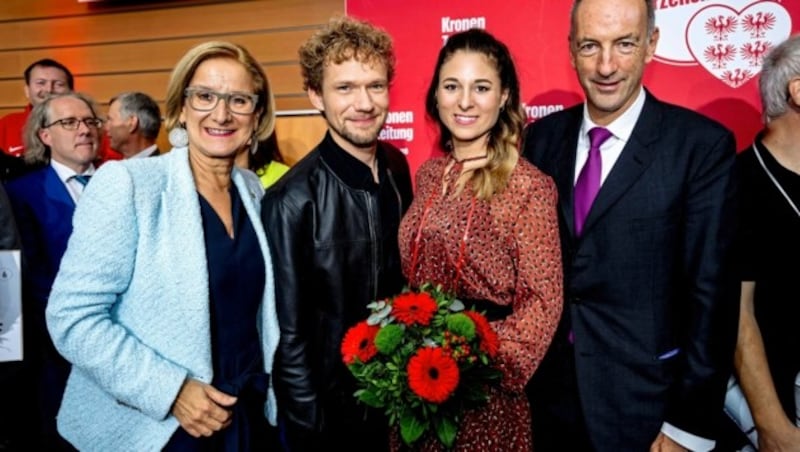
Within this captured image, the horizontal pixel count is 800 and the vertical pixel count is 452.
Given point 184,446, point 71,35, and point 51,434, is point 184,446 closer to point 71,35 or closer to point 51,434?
point 51,434

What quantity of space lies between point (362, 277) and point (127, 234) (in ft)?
2.31

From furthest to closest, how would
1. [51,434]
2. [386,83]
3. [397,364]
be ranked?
[51,434]
[386,83]
[397,364]

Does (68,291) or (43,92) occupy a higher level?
(43,92)

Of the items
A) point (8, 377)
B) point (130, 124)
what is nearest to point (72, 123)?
point (130, 124)

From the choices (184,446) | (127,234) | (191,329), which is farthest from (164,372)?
(127,234)

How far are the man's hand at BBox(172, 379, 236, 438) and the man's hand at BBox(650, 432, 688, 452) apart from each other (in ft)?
4.01

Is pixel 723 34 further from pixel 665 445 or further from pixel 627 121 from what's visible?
pixel 665 445

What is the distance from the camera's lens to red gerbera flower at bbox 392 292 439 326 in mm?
1468

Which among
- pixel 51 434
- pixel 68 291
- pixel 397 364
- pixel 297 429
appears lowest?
pixel 51 434

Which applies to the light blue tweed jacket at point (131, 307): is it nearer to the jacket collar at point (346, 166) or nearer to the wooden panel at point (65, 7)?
the jacket collar at point (346, 166)

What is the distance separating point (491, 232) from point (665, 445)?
2.58 ft

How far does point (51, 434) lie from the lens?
9.36 ft

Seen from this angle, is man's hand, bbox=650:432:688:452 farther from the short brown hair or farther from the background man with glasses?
the background man with glasses

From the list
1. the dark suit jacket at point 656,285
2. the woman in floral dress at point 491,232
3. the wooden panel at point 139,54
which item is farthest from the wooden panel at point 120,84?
the dark suit jacket at point 656,285
